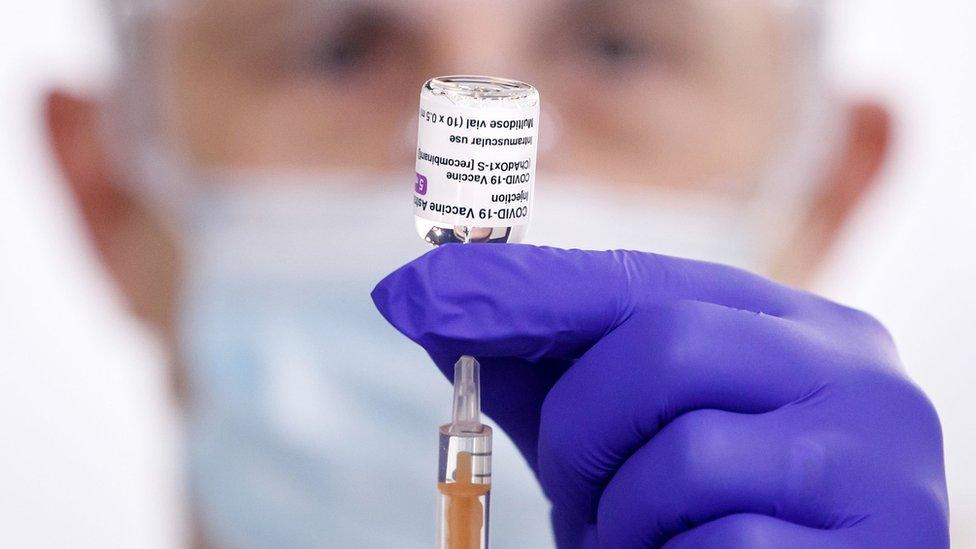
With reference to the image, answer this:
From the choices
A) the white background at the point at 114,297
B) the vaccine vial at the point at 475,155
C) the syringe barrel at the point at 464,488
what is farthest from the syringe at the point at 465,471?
the white background at the point at 114,297

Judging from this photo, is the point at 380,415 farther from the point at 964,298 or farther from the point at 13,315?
the point at 964,298

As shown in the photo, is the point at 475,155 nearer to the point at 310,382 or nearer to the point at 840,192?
the point at 310,382

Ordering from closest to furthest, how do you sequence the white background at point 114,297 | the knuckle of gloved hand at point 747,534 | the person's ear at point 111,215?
the knuckle of gloved hand at point 747,534 < the white background at point 114,297 < the person's ear at point 111,215

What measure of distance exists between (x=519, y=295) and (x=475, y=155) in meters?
0.12

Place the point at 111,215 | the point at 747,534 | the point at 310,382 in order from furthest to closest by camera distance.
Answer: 1. the point at 111,215
2. the point at 310,382
3. the point at 747,534

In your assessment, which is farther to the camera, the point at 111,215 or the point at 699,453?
the point at 111,215

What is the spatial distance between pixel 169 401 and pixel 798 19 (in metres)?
1.05

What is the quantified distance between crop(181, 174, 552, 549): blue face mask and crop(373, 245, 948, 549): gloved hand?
0.57 metres

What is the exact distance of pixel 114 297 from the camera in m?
1.55

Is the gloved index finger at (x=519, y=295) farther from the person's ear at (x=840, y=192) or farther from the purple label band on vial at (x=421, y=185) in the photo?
the person's ear at (x=840, y=192)

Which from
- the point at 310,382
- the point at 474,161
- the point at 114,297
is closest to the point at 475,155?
the point at 474,161

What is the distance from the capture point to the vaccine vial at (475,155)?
2.57 feet

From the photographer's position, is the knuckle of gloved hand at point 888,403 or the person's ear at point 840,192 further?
the person's ear at point 840,192

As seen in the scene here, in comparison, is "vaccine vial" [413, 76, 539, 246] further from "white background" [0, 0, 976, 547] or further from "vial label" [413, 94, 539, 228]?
"white background" [0, 0, 976, 547]
